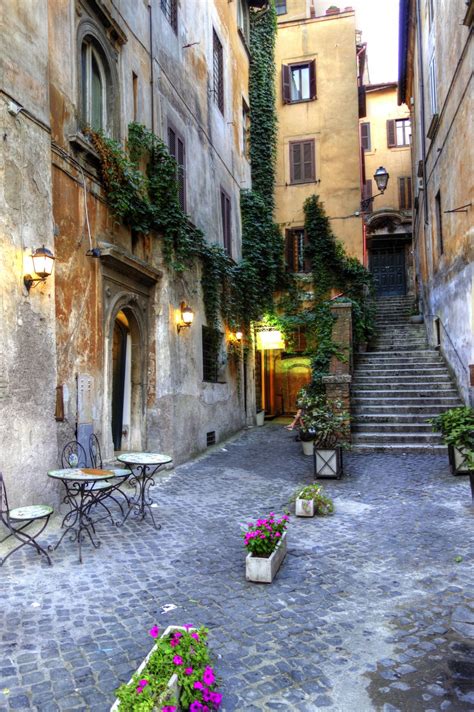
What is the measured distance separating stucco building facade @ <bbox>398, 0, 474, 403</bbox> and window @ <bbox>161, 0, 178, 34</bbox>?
222 inches

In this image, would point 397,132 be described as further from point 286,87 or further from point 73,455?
point 73,455

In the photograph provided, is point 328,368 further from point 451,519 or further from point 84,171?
point 84,171

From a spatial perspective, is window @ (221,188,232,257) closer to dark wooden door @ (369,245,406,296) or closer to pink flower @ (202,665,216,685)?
dark wooden door @ (369,245,406,296)

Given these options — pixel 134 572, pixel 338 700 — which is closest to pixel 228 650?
pixel 338 700

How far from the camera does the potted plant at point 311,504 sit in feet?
20.4

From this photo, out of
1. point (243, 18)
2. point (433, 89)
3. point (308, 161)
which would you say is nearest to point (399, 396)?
point (433, 89)

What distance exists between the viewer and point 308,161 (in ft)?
62.2

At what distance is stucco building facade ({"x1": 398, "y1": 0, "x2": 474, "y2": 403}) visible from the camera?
9430mm

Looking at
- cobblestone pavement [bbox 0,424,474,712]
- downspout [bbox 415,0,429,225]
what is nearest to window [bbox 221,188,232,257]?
downspout [bbox 415,0,429,225]

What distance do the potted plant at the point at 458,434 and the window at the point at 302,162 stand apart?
43.8 ft

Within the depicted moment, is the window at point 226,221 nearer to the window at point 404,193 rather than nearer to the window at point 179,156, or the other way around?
the window at point 179,156

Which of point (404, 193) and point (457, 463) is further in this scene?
point (404, 193)

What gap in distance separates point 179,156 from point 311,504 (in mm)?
7929

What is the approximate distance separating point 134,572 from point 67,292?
142 inches
